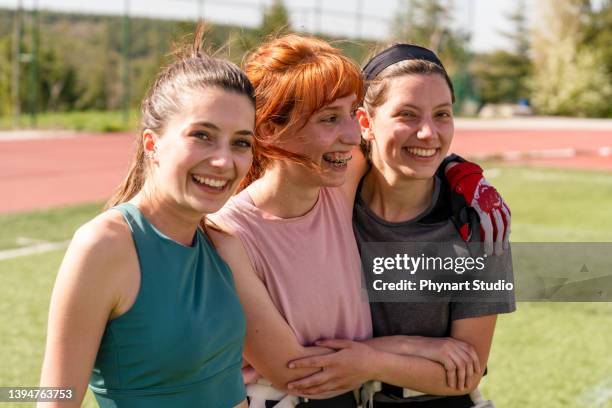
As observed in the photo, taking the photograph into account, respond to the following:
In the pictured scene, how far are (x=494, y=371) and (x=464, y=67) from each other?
2949 centimetres

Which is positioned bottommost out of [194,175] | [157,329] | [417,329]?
[417,329]

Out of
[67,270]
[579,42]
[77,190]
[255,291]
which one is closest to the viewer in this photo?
[67,270]

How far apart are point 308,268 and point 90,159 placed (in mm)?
13357

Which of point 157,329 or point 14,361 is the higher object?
point 157,329

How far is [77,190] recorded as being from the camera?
11094mm

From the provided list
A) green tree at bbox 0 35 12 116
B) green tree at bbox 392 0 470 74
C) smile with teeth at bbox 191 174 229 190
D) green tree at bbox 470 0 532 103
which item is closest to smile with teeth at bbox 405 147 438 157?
smile with teeth at bbox 191 174 229 190

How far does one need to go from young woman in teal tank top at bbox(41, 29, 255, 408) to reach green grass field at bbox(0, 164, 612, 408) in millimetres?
2077

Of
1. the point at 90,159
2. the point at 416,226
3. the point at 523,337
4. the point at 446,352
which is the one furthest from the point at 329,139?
the point at 90,159

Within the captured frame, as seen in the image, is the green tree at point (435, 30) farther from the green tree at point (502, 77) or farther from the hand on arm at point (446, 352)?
the hand on arm at point (446, 352)

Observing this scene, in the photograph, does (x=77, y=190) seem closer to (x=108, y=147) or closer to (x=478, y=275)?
(x=108, y=147)

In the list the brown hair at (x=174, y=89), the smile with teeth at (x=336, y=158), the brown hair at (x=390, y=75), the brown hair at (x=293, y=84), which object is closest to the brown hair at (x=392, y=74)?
the brown hair at (x=390, y=75)

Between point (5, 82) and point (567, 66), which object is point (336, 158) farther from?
point (567, 66)

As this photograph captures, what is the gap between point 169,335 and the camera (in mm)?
1789

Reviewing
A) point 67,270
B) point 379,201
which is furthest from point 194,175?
point 379,201
